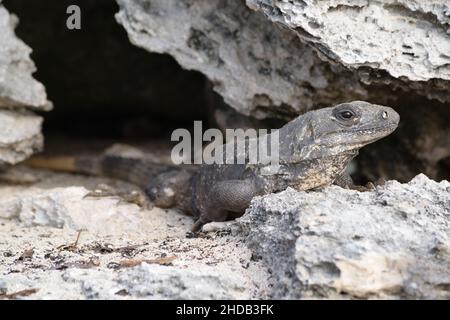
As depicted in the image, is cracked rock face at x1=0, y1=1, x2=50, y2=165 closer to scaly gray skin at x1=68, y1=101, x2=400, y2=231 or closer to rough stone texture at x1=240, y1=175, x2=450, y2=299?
scaly gray skin at x1=68, y1=101, x2=400, y2=231

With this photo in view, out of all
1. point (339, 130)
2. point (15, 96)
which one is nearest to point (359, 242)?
point (339, 130)

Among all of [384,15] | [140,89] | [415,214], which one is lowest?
[415,214]

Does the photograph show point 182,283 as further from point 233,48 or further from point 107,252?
point 233,48
